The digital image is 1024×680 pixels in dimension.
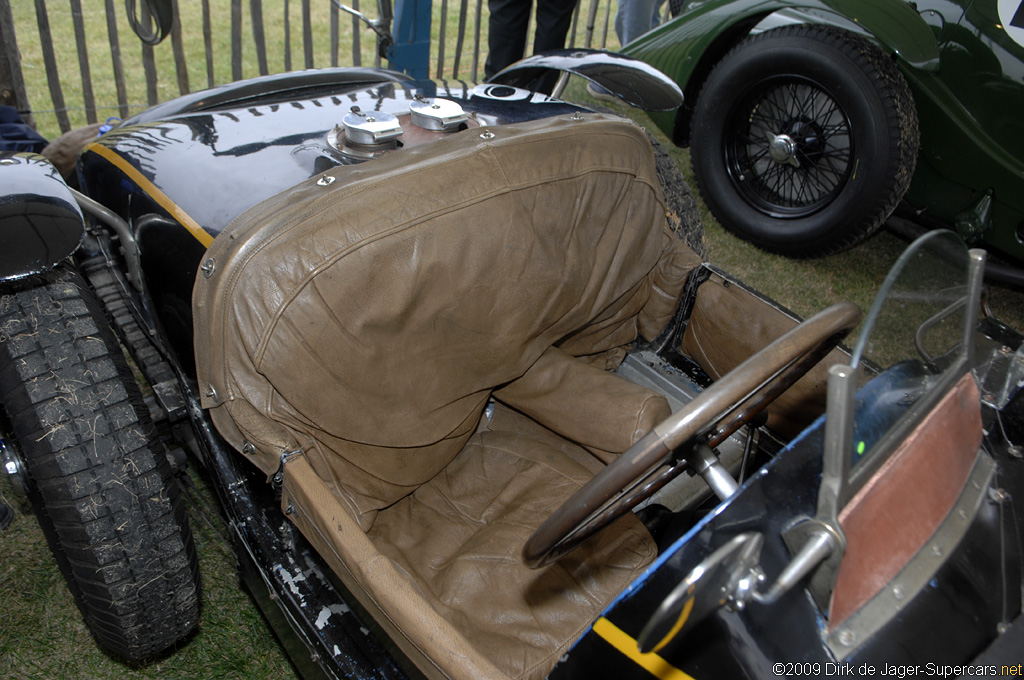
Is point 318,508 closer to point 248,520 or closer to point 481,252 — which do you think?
point 248,520

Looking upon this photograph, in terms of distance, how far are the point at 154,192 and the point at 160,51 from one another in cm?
437

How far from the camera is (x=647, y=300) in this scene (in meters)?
2.17

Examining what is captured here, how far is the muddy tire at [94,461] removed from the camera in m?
1.51

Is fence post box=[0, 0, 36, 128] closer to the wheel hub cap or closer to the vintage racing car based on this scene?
the vintage racing car

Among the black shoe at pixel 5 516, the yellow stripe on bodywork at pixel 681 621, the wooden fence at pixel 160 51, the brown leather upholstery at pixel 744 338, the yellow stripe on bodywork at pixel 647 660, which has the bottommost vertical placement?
the black shoe at pixel 5 516

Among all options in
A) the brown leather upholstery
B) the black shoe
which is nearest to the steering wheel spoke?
the brown leather upholstery

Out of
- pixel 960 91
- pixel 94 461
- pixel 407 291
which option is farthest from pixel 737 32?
pixel 94 461

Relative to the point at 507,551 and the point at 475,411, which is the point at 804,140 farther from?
the point at 507,551

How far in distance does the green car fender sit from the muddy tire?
2.93 metres

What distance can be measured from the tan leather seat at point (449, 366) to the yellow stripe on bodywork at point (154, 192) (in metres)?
0.19

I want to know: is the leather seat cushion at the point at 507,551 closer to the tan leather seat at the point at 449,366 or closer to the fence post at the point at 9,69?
the tan leather seat at the point at 449,366

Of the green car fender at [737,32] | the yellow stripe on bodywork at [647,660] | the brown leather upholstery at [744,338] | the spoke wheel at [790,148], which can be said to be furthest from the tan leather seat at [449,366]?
the green car fender at [737,32]

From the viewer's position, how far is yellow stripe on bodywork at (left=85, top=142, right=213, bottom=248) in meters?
1.63

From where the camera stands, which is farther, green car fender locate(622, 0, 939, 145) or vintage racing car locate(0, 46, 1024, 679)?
green car fender locate(622, 0, 939, 145)
